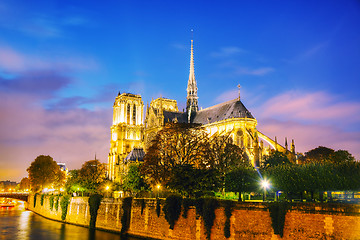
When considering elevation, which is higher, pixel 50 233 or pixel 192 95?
pixel 192 95

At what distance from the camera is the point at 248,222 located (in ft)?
77.8

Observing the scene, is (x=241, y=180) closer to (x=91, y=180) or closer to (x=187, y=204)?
(x=187, y=204)

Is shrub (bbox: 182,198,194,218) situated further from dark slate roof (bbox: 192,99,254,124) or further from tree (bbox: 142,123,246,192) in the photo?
dark slate roof (bbox: 192,99,254,124)

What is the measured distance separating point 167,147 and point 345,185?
71.7 feet

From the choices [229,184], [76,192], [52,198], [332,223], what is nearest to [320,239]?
[332,223]

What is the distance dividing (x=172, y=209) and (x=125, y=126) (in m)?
74.2

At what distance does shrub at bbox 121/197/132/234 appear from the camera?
114 ft

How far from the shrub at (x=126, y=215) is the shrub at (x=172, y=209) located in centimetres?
663

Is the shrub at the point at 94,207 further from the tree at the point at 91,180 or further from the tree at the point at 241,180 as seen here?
the tree at the point at 91,180

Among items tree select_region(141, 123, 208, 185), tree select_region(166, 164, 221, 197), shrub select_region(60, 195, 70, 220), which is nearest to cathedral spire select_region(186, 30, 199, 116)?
tree select_region(141, 123, 208, 185)

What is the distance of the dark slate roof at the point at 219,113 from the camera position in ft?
227

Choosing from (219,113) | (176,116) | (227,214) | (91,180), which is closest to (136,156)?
(176,116)

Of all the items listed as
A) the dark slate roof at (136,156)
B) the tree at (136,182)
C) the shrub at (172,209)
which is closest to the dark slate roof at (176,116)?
the dark slate roof at (136,156)

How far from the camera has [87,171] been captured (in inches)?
2768
